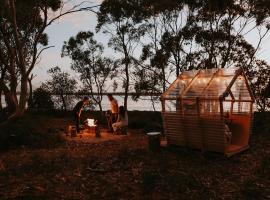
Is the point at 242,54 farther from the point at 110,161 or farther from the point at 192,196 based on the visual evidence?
the point at 192,196

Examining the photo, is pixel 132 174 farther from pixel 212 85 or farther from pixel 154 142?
pixel 212 85

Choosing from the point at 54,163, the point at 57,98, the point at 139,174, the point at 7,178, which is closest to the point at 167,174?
the point at 139,174

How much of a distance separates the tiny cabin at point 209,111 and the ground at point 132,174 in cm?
40

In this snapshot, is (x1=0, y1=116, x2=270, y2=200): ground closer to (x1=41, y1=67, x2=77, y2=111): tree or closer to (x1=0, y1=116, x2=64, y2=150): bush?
(x1=0, y1=116, x2=64, y2=150): bush

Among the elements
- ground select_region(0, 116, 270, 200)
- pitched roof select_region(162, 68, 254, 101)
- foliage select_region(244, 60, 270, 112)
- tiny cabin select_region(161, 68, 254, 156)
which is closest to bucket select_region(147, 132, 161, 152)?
ground select_region(0, 116, 270, 200)

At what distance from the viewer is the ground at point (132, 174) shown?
7371mm

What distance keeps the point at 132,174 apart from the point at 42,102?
16758 millimetres

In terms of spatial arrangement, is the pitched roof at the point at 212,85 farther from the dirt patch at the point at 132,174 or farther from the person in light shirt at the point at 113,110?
the person in light shirt at the point at 113,110

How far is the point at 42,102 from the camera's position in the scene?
24062mm

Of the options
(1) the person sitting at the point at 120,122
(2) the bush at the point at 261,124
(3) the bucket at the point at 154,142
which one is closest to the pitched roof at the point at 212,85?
(3) the bucket at the point at 154,142

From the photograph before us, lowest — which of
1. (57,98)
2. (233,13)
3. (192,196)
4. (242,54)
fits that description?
(192,196)

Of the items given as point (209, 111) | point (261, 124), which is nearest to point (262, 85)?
point (261, 124)

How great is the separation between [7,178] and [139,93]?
16233 millimetres

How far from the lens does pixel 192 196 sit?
7.21 metres
